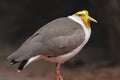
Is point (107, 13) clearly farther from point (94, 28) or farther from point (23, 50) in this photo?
point (23, 50)

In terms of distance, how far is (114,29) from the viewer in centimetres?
938

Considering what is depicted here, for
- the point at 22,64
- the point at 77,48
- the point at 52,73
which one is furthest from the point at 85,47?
the point at 22,64

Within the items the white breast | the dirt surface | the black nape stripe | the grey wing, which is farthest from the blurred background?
the black nape stripe

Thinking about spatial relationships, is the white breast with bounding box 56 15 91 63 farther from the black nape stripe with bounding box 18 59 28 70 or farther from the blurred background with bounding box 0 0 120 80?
the blurred background with bounding box 0 0 120 80

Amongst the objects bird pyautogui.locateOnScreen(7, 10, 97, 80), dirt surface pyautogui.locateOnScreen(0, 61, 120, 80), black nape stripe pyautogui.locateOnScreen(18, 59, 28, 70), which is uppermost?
dirt surface pyautogui.locateOnScreen(0, 61, 120, 80)

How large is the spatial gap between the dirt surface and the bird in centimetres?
471

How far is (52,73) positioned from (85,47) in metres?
1.64

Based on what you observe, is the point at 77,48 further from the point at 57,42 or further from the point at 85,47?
the point at 85,47

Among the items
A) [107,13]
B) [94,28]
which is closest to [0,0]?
[94,28]

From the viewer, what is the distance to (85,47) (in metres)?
10.7

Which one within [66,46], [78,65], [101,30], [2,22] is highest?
[2,22]

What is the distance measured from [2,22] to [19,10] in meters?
0.63

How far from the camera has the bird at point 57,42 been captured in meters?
4.09

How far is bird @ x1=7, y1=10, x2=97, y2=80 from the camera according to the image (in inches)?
161
